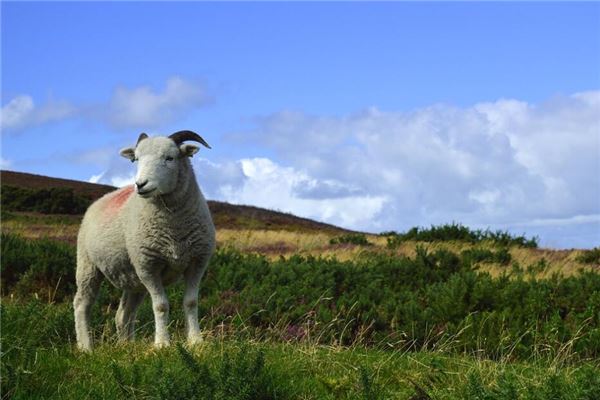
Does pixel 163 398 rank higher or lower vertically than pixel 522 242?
lower

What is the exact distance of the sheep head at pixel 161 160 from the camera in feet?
22.5

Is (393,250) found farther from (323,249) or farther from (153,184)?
(153,184)

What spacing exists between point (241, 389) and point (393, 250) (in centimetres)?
1584

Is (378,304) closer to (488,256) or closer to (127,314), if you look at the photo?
(127,314)

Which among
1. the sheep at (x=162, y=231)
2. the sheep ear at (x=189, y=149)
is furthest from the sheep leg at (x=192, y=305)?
the sheep ear at (x=189, y=149)

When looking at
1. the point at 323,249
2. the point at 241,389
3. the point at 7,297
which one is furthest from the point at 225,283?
the point at 323,249

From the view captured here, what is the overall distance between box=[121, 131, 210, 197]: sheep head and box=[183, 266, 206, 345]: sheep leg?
0.90 meters

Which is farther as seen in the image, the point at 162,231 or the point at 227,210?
the point at 227,210

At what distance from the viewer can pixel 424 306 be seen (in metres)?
12.0

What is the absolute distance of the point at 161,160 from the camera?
22.9 ft

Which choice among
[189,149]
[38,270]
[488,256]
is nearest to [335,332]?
[189,149]

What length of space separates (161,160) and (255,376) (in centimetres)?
241

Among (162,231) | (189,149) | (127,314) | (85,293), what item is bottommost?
(127,314)

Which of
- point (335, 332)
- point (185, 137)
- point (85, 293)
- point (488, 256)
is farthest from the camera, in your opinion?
point (488, 256)
